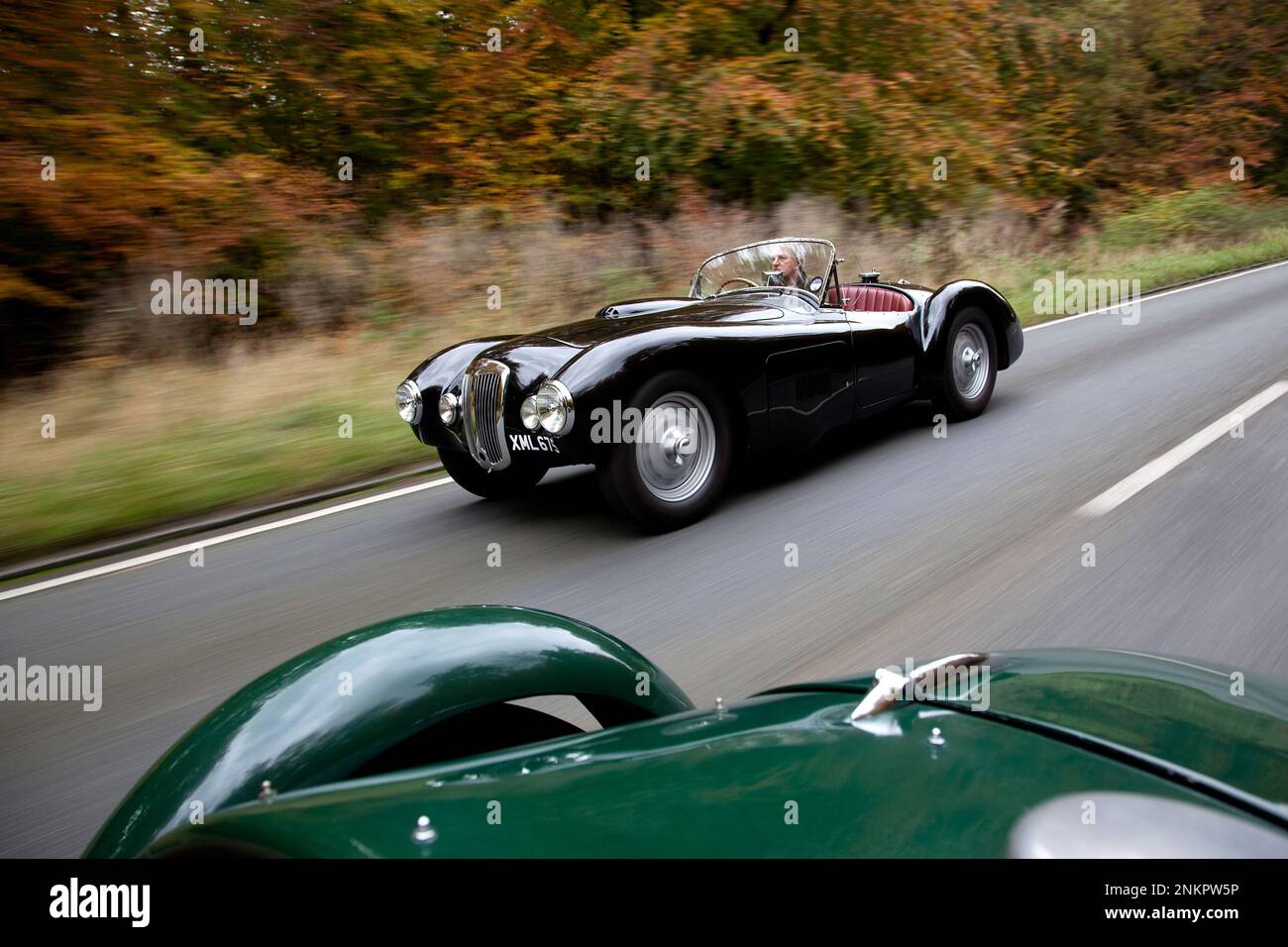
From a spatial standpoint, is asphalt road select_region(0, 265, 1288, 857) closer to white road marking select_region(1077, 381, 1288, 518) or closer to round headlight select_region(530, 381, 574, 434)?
white road marking select_region(1077, 381, 1288, 518)

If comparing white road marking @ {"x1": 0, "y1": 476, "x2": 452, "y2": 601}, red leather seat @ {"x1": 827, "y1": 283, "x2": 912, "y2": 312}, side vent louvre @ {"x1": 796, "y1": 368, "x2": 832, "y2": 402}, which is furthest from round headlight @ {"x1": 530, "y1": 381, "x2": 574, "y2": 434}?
red leather seat @ {"x1": 827, "y1": 283, "x2": 912, "y2": 312}

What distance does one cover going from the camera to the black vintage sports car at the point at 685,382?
4.68 m

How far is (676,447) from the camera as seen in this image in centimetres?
497

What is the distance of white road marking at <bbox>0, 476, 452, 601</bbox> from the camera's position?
15.8 ft

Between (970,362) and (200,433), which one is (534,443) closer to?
(970,362)

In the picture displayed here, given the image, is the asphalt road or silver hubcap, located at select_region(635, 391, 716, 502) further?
silver hubcap, located at select_region(635, 391, 716, 502)

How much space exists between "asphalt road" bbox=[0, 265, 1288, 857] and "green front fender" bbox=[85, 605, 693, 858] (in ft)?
4.00

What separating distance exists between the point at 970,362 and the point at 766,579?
353 cm

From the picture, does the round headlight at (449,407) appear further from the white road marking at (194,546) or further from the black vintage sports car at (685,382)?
the white road marking at (194,546)

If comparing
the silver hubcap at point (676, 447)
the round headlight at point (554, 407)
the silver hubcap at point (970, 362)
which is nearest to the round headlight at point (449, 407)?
the round headlight at point (554, 407)

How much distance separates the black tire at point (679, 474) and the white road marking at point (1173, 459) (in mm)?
1828

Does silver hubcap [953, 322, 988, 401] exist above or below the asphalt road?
above
